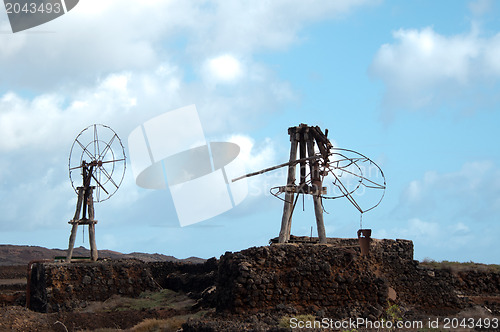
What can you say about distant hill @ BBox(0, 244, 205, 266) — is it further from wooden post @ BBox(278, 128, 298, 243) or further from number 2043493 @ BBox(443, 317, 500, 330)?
number 2043493 @ BBox(443, 317, 500, 330)

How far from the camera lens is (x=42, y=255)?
7750 centimetres

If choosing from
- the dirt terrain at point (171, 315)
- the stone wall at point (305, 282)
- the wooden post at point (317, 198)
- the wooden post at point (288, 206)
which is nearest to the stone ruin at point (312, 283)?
the stone wall at point (305, 282)

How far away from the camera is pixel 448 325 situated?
57.3ft

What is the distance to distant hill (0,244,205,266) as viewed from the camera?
74.9 meters

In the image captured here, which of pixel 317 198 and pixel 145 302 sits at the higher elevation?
pixel 317 198

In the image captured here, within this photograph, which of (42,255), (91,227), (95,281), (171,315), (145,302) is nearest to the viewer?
(171,315)

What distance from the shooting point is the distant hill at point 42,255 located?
7488 centimetres

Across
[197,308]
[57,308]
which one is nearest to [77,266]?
[57,308]

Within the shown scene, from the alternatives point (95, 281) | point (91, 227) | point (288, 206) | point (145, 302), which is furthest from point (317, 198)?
point (91, 227)

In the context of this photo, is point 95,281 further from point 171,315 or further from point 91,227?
point 171,315

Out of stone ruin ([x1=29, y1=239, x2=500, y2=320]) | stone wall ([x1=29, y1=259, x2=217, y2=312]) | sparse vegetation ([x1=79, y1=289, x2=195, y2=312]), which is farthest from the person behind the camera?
stone wall ([x1=29, y1=259, x2=217, y2=312])

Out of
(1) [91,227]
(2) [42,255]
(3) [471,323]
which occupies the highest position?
(2) [42,255]

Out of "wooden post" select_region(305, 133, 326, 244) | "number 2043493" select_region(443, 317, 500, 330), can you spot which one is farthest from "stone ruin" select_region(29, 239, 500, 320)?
"number 2043493" select_region(443, 317, 500, 330)

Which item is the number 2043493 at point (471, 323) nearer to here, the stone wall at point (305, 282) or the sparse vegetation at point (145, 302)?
the stone wall at point (305, 282)
